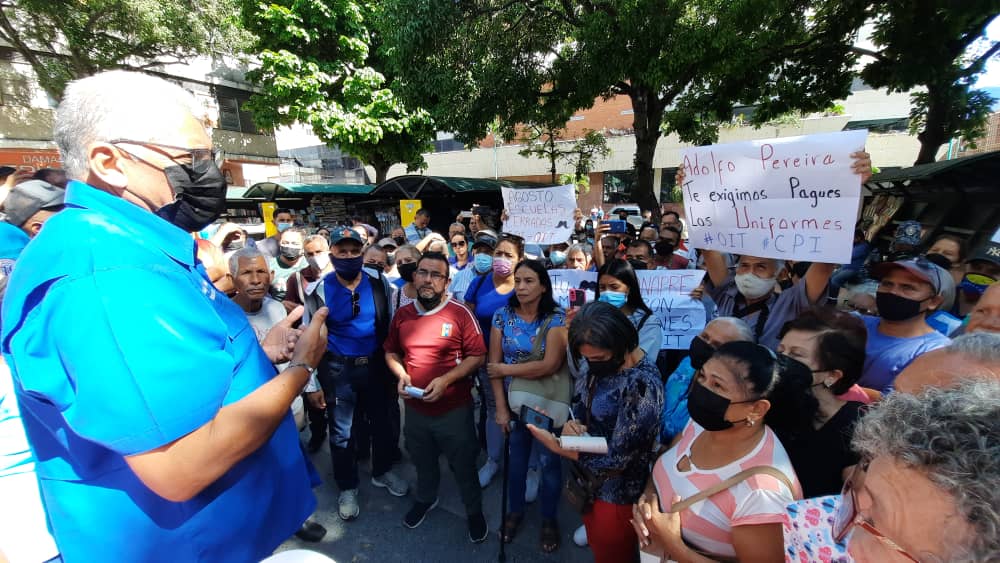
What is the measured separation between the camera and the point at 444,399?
2730 mm

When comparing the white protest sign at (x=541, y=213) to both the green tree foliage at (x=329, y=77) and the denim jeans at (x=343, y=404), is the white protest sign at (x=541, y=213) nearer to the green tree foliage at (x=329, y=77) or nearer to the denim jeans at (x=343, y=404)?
the denim jeans at (x=343, y=404)

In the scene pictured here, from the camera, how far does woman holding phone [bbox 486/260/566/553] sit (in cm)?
270

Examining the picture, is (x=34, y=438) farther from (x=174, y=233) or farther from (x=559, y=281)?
(x=559, y=281)

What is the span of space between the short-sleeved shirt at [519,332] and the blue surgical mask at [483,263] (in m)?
1.15

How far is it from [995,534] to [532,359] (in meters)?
2.15

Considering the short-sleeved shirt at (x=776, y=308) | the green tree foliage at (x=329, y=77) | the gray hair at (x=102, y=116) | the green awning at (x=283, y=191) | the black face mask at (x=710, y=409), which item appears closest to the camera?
the gray hair at (x=102, y=116)

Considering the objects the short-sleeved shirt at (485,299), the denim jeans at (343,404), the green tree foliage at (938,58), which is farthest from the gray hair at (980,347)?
the green tree foliage at (938,58)

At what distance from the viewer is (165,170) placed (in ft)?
3.59

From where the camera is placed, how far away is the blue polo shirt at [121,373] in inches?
32.1

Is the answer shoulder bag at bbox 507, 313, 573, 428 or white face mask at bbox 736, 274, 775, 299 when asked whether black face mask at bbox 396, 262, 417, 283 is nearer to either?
shoulder bag at bbox 507, 313, 573, 428

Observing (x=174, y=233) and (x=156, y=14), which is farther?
(x=156, y=14)

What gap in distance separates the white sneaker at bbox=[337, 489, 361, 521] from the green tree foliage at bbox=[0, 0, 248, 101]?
659 inches

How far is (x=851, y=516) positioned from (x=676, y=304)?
2.41 metres

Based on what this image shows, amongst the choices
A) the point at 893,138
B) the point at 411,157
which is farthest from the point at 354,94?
the point at 893,138
